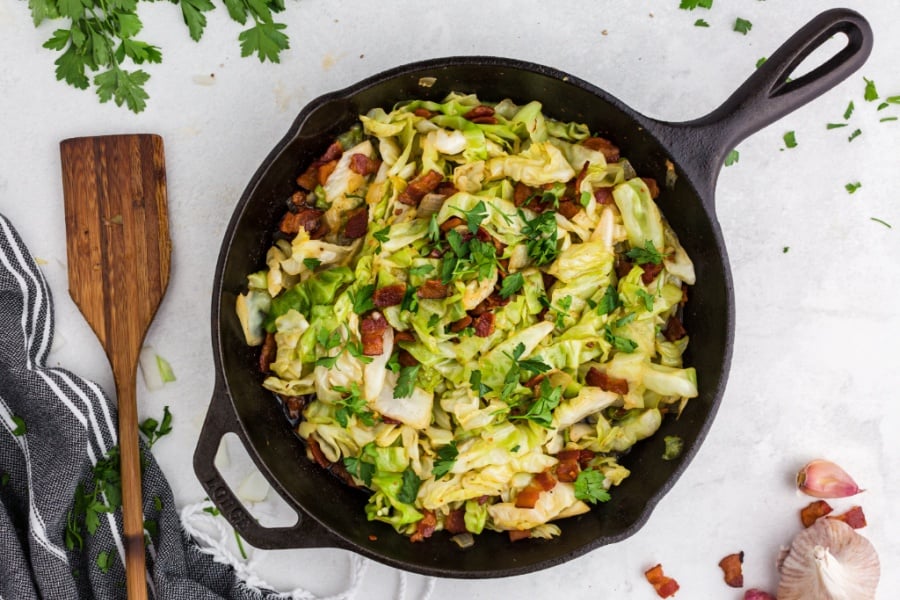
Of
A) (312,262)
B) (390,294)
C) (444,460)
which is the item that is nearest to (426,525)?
(444,460)

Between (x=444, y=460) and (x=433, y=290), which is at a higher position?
(x=433, y=290)

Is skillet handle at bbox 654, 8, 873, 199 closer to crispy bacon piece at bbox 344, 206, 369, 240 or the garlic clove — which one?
crispy bacon piece at bbox 344, 206, 369, 240

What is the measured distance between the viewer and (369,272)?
2854mm

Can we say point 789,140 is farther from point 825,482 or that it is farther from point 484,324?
point 484,324

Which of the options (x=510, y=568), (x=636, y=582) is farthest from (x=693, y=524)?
(x=510, y=568)

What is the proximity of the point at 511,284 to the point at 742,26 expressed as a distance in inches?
53.5

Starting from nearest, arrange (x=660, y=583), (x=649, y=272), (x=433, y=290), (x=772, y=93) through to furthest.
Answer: (x=772, y=93) < (x=433, y=290) < (x=649, y=272) < (x=660, y=583)

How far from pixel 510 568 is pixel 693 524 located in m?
0.85

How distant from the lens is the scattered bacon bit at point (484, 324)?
2814 mm

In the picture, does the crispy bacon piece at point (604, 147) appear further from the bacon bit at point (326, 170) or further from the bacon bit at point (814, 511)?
the bacon bit at point (814, 511)

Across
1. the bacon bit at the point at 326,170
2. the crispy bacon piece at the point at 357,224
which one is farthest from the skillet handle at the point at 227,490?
the bacon bit at the point at 326,170

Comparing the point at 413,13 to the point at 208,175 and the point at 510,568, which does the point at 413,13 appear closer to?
the point at 208,175

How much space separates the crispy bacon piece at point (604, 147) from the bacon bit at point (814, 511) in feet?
4.94

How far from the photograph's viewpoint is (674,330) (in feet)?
10.2
